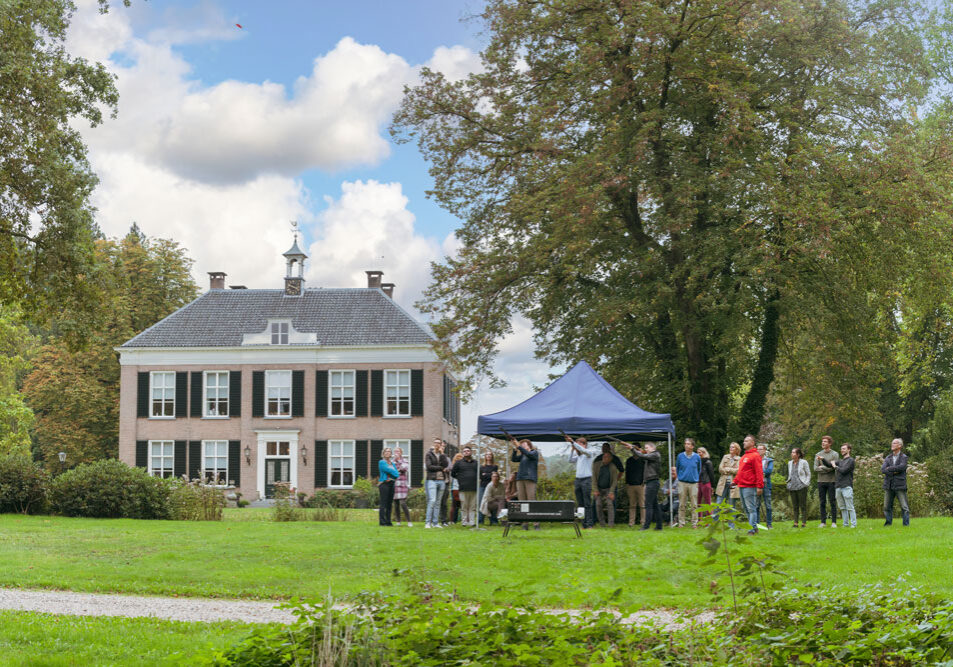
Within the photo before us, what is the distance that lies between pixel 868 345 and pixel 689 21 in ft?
29.3

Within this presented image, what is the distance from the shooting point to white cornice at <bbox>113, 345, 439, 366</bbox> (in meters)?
45.6

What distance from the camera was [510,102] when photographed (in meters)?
25.3

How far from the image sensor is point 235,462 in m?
45.5

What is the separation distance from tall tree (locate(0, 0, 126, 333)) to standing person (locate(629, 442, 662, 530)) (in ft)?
35.4

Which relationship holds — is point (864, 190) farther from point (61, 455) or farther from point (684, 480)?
point (61, 455)

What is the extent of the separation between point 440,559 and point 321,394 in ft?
108

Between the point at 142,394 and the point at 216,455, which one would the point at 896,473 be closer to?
the point at 216,455

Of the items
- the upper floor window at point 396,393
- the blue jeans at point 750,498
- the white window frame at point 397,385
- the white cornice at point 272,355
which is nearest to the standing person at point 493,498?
the blue jeans at point 750,498

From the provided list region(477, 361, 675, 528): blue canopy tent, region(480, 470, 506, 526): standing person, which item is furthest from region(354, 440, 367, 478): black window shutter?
region(477, 361, 675, 528): blue canopy tent

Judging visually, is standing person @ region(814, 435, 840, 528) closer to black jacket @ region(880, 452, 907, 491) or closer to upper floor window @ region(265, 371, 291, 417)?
black jacket @ region(880, 452, 907, 491)

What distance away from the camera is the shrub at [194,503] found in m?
25.7

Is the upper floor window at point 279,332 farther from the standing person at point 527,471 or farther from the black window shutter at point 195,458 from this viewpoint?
the standing person at point 527,471

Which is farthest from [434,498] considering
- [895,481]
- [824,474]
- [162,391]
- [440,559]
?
[162,391]

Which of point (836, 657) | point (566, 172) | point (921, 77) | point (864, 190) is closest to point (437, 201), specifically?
point (566, 172)
